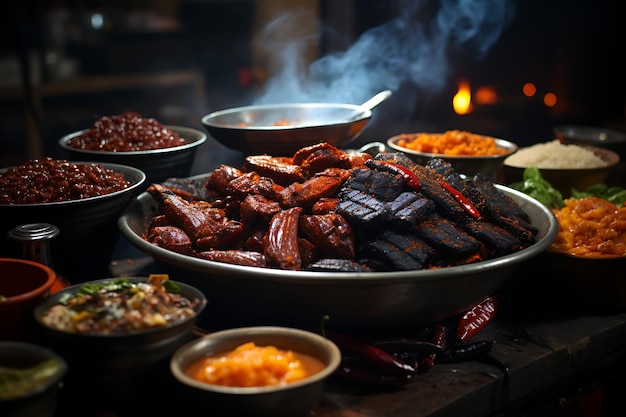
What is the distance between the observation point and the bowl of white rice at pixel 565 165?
424 centimetres

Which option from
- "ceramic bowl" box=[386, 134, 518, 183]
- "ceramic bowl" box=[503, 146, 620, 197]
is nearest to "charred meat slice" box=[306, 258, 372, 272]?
"ceramic bowl" box=[386, 134, 518, 183]

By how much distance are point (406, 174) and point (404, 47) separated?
475cm

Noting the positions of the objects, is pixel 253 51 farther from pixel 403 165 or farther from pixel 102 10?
pixel 403 165

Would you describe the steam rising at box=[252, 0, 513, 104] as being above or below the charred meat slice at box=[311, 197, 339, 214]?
above

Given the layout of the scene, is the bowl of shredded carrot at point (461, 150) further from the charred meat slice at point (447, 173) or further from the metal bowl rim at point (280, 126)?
the charred meat slice at point (447, 173)

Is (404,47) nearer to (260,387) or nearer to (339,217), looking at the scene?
(339,217)

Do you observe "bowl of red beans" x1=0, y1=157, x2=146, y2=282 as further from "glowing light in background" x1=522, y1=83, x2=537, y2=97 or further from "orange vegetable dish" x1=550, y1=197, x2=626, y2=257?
"glowing light in background" x1=522, y1=83, x2=537, y2=97

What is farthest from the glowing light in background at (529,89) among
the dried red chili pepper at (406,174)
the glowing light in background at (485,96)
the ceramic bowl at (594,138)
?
the dried red chili pepper at (406,174)

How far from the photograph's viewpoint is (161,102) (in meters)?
→ 8.91

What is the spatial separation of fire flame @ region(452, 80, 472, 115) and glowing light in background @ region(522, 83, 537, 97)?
2.81 feet

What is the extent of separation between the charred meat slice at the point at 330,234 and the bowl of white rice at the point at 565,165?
215 centimetres

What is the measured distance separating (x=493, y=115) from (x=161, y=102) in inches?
180

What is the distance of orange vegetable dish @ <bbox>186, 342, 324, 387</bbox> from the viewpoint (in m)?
1.91

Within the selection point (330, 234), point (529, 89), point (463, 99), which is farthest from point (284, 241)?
point (529, 89)
